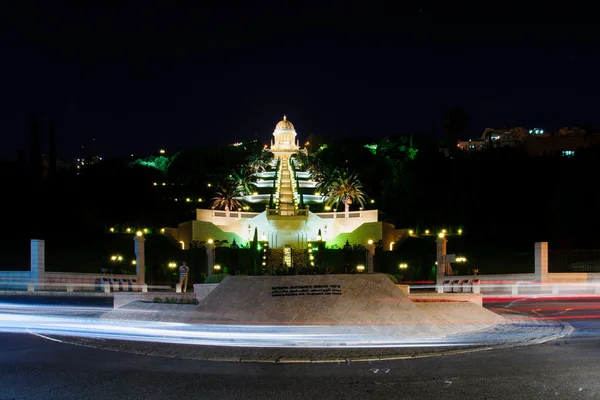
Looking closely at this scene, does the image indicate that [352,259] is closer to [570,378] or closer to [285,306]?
[285,306]

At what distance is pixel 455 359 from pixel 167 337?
6.61 m

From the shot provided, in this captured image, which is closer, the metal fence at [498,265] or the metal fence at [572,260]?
the metal fence at [572,260]

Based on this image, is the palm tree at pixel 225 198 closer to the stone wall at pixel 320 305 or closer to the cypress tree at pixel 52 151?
the cypress tree at pixel 52 151

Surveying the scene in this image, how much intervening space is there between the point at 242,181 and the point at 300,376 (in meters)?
65.9

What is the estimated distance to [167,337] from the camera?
14.5 m

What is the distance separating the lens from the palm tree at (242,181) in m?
75.3

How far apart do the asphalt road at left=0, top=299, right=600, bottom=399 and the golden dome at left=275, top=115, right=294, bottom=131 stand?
10899cm

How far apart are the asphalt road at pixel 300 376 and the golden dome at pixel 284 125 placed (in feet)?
358

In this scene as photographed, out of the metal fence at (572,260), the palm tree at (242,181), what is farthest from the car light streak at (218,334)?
the palm tree at (242,181)

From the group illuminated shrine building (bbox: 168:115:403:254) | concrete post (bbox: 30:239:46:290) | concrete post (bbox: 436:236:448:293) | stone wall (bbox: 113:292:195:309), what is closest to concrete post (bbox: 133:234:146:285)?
concrete post (bbox: 30:239:46:290)

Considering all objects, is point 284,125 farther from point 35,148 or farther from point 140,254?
point 140,254

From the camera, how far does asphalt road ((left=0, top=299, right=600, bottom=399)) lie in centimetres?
978

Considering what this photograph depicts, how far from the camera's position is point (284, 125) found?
121438mm

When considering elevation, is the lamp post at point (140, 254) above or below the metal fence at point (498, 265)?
above
